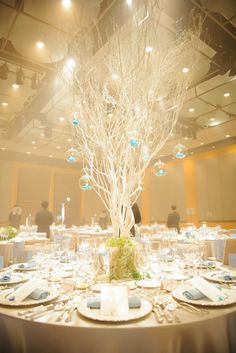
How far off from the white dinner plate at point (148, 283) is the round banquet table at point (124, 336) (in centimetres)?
46

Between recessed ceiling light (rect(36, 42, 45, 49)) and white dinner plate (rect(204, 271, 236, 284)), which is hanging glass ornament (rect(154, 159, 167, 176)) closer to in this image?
recessed ceiling light (rect(36, 42, 45, 49))

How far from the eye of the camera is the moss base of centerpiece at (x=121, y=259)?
6.16 feet

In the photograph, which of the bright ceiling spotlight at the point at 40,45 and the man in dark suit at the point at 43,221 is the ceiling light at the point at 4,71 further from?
the man in dark suit at the point at 43,221

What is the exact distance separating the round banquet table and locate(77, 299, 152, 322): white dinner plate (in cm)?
2

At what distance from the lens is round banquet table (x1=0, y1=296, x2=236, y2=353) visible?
1.06 m

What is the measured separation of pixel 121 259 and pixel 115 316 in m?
0.72

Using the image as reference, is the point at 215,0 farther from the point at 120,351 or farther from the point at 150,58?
the point at 120,351

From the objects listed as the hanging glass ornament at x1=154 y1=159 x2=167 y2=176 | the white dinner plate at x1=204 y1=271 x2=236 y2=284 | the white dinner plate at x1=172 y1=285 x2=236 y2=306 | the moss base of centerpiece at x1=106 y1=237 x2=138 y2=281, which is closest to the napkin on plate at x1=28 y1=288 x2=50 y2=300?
the moss base of centerpiece at x1=106 y1=237 x2=138 y2=281

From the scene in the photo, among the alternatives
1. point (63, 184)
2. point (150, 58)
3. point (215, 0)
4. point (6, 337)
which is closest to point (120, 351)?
point (6, 337)

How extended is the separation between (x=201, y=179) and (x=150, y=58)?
31.0 ft

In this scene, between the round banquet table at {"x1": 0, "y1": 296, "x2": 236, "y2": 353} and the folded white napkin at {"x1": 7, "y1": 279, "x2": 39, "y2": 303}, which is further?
the folded white napkin at {"x1": 7, "y1": 279, "x2": 39, "y2": 303}

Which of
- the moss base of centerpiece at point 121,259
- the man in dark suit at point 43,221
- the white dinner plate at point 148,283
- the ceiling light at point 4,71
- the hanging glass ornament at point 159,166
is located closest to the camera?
the white dinner plate at point 148,283

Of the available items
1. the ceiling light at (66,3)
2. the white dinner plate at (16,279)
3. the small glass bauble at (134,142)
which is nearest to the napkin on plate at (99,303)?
the white dinner plate at (16,279)

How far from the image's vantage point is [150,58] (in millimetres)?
2078
